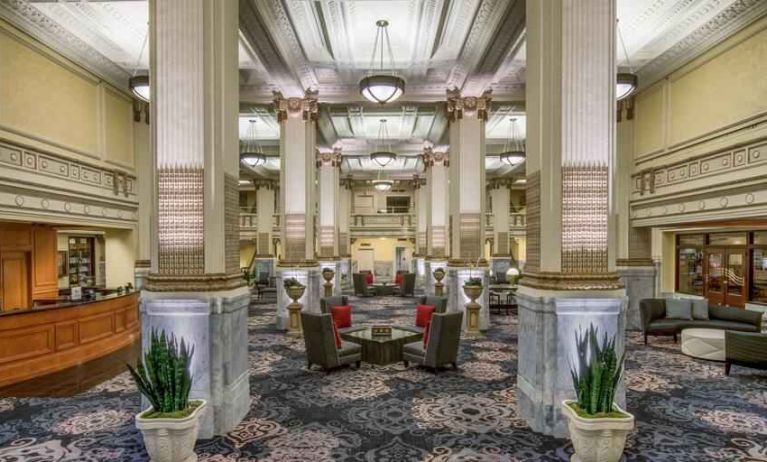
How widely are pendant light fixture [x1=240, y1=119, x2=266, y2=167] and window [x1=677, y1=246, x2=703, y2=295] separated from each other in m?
11.5

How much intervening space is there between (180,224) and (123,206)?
6191mm

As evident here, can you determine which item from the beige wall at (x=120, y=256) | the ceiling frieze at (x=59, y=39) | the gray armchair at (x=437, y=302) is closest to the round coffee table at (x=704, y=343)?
the gray armchair at (x=437, y=302)

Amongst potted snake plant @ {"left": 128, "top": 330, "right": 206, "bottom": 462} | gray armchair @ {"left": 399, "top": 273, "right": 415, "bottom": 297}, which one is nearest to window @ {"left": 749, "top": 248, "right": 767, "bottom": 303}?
gray armchair @ {"left": 399, "top": 273, "right": 415, "bottom": 297}

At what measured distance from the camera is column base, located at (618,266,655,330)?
938 cm

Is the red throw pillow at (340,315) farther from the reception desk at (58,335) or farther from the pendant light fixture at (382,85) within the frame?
the reception desk at (58,335)

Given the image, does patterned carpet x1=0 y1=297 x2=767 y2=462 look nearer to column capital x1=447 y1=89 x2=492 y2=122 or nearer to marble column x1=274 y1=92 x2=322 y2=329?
marble column x1=274 y1=92 x2=322 y2=329

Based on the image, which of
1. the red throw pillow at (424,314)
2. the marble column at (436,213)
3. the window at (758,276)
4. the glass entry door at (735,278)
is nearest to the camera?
the red throw pillow at (424,314)

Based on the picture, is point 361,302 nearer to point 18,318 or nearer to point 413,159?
point 413,159

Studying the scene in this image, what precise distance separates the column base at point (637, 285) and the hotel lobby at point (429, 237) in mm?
53

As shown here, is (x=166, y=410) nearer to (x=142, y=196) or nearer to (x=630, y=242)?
(x=142, y=196)

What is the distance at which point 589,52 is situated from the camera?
3.97 m

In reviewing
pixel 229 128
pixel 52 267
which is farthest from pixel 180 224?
pixel 52 267

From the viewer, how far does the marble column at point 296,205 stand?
369 inches

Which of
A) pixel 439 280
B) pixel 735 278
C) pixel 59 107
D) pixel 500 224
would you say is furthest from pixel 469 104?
pixel 500 224
